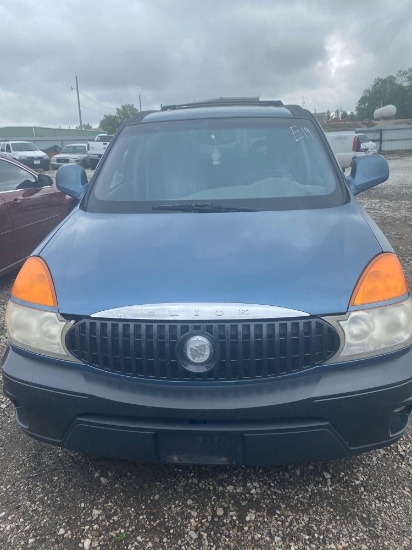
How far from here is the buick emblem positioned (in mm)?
1816

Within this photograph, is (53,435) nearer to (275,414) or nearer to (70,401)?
(70,401)

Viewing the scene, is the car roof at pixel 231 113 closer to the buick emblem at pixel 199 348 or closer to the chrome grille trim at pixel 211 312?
the chrome grille trim at pixel 211 312

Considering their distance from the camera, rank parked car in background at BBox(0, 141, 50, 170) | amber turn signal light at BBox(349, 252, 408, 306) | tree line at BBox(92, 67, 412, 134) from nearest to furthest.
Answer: amber turn signal light at BBox(349, 252, 408, 306) → parked car in background at BBox(0, 141, 50, 170) → tree line at BBox(92, 67, 412, 134)

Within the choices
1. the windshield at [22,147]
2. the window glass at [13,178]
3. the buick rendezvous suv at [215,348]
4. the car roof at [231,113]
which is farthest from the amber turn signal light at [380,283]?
the windshield at [22,147]

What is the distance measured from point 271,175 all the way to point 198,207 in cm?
65

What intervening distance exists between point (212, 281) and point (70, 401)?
0.76 meters

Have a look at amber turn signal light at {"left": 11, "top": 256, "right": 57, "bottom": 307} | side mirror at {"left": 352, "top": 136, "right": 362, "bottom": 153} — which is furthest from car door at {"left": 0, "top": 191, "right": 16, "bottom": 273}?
side mirror at {"left": 352, "top": 136, "right": 362, "bottom": 153}

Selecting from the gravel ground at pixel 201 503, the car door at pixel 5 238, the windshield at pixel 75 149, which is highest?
the windshield at pixel 75 149

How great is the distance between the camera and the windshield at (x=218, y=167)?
2.81 meters

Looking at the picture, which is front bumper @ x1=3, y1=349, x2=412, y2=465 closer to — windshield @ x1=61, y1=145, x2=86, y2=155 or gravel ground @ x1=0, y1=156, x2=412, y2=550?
gravel ground @ x1=0, y1=156, x2=412, y2=550

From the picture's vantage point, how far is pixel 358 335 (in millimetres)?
1896

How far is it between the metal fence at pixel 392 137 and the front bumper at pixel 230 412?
30140 millimetres

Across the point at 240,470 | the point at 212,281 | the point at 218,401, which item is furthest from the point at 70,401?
the point at 240,470

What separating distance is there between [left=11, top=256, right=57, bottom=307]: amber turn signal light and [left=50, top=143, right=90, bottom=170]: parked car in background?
23.9 meters
